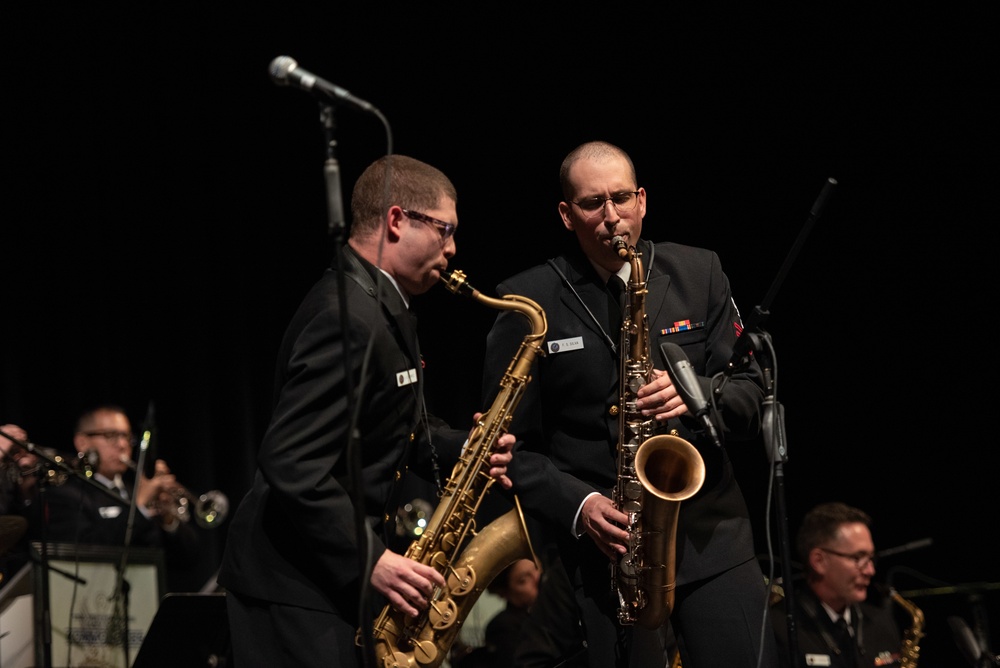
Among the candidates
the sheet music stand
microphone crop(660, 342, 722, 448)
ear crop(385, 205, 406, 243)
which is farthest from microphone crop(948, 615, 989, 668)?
the sheet music stand

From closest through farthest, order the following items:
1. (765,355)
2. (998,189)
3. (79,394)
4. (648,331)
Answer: (765,355) < (648,331) < (998,189) < (79,394)

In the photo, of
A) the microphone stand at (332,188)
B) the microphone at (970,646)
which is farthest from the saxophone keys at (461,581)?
the microphone at (970,646)

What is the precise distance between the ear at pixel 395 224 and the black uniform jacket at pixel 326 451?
5.2 inches

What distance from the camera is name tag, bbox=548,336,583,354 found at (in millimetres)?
3459

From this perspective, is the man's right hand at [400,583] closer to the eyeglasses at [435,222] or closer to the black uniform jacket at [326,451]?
the black uniform jacket at [326,451]

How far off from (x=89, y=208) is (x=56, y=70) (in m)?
0.96

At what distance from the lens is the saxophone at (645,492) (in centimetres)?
309

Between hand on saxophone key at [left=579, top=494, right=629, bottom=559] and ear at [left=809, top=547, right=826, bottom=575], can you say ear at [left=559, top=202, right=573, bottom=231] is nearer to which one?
hand on saxophone key at [left=579, top=494, right=629, bottom=559]

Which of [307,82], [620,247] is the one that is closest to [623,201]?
[620,247]

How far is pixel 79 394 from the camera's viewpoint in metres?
7.37

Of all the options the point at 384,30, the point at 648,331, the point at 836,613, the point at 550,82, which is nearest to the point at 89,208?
the point at 384,30

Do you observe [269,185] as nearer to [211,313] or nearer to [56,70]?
[211,313]

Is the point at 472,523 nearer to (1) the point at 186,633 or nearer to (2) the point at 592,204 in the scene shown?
(2) the point at 592,204

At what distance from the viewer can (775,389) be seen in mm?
2975
